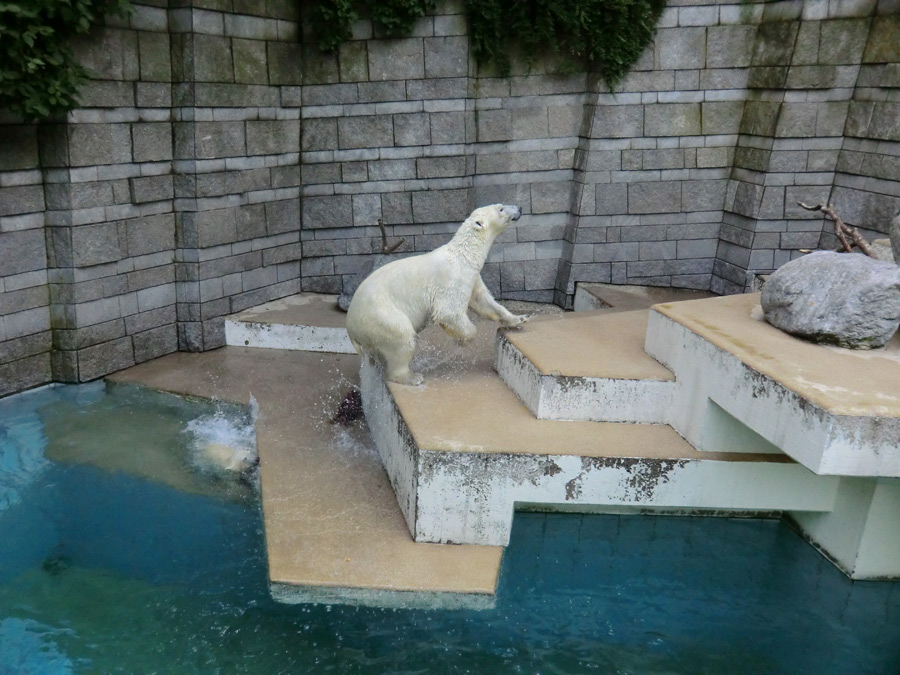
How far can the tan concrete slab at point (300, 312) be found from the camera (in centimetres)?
752

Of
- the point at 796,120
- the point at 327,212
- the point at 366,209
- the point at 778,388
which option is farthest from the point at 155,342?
the point at 796,120

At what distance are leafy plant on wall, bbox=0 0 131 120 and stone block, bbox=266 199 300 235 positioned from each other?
241cm

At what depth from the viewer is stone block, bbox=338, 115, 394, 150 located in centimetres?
795

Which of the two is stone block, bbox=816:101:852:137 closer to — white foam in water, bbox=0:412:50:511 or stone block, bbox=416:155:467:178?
stone block, bbox=416:155:467:178

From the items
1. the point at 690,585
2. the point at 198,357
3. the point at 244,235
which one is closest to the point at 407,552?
the point at 690,585

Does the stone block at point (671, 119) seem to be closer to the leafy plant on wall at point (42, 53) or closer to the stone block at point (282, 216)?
the stone block at point (282, 216)

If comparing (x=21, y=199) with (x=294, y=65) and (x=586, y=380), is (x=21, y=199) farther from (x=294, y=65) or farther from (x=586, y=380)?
(x=586, y=380)

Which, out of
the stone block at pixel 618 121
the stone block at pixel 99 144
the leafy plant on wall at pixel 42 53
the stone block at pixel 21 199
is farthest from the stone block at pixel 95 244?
the stone block at pixel 618 121

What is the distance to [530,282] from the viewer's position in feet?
28.8

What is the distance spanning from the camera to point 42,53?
18.0ft

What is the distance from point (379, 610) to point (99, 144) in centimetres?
446

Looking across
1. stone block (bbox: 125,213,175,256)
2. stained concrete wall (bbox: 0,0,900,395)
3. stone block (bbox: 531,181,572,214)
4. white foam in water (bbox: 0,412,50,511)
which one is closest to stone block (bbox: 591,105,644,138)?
stained concrete wall (bbox: 0,0,900,395)

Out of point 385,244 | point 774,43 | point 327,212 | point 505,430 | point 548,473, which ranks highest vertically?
point 774,43

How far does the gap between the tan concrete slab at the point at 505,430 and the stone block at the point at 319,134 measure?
11.7 ft
